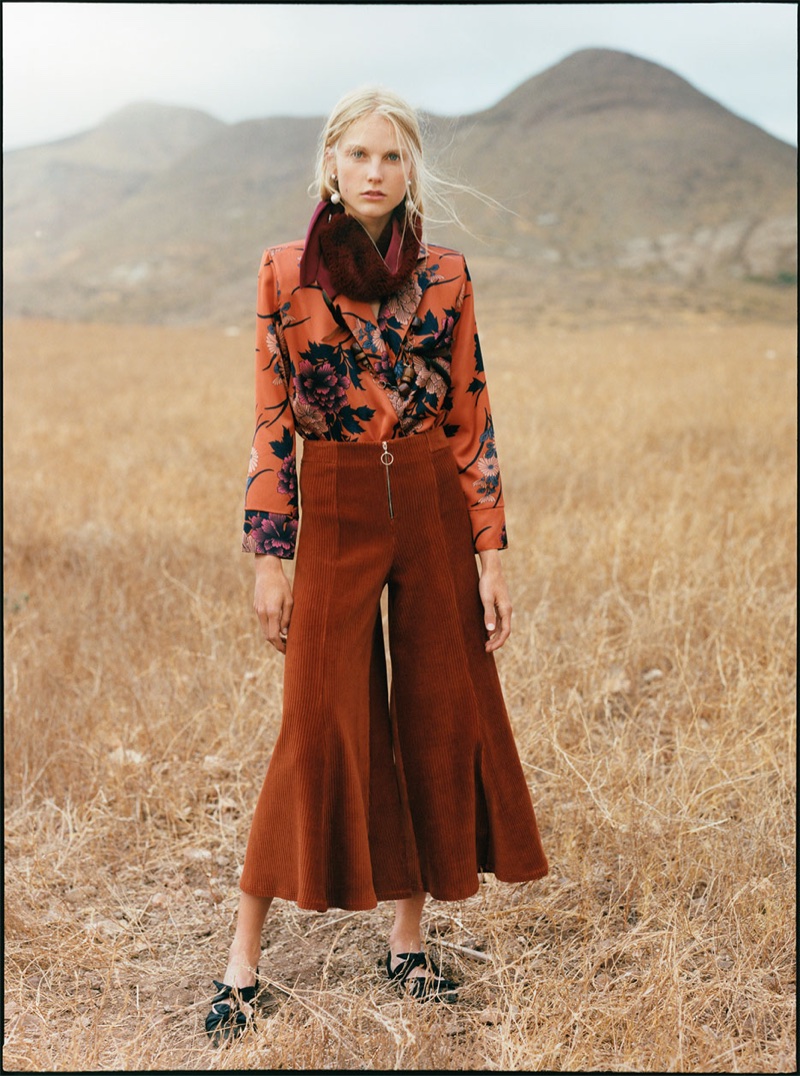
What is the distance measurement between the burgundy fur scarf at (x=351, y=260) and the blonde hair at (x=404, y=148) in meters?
0.08

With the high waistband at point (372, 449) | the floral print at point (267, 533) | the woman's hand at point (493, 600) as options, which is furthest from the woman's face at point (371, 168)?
the woman's hand at point (493, 600)

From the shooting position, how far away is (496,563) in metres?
2.18

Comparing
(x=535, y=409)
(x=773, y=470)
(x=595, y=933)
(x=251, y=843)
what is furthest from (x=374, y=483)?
(x=535, y=409)

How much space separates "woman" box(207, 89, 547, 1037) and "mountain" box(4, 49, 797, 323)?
2748 centimetres

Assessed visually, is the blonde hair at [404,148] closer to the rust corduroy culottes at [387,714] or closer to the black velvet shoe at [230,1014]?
the rust corduroy culottes at [387,714]

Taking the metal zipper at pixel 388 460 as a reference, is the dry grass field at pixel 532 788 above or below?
below

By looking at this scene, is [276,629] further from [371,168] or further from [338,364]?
[371,168]

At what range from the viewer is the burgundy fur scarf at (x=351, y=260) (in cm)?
200

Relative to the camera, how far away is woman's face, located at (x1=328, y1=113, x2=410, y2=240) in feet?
6.52

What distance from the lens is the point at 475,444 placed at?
2.17 meters

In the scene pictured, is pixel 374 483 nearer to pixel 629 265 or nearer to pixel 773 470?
pixel 773 470

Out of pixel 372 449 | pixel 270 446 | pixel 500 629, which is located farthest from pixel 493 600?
pixel 270 446

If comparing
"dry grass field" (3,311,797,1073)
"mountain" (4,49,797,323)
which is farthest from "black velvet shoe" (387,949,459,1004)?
"mountain" (4,49,797,323)

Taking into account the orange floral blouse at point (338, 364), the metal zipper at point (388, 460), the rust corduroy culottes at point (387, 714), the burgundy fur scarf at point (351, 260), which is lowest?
the rust corduroy culottes at point (387, 714)
